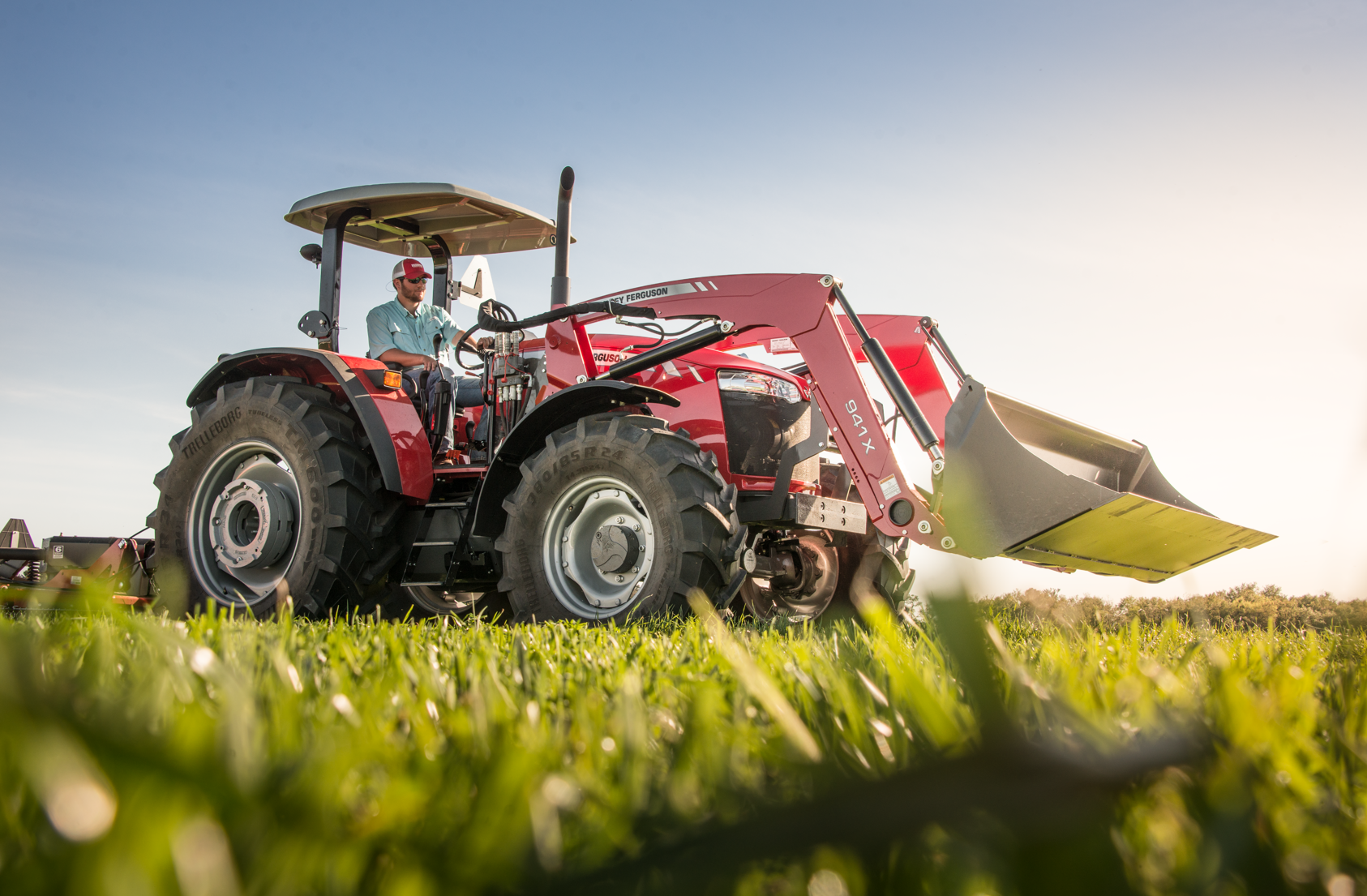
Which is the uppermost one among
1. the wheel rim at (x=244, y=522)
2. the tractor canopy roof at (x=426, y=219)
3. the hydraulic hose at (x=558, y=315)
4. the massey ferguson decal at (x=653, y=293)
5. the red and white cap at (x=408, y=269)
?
the tractor canopy roof at (x=426, y=219)

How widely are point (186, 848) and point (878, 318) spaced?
5.38 metres

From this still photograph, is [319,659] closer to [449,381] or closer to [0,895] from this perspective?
[0,895]

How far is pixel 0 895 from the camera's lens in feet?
1.46

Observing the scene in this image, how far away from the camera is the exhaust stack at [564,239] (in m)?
5.95

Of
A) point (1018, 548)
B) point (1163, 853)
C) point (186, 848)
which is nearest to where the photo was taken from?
point (186, 848)

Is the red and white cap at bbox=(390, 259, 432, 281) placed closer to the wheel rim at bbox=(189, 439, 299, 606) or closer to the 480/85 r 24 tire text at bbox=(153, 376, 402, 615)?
the 480/85 r 24 tire text at bbox=(153, 376, 402, 615)

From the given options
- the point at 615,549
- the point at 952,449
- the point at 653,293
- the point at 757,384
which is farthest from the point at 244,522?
the point at 952,449

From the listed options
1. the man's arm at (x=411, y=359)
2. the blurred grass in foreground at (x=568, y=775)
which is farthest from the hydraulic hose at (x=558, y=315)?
the blurred grass in foreground at (x=568, y=775)

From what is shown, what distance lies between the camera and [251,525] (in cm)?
552

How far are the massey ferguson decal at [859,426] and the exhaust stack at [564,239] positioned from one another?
2.36 meters

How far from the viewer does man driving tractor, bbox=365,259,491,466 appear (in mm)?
5719

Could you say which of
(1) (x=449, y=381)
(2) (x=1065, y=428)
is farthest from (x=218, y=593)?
(2) (x=1065, y=428)

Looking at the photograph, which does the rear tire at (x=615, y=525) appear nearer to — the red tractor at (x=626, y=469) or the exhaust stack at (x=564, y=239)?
the red tractor at (x=626, y=469)

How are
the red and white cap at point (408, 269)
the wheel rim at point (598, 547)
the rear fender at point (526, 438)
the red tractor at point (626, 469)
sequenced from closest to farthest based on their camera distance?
the red tractor at point (626, 469) → the wheel rim at point (598, 547) → the rear fender at point (526, 438) → the red and white cap at point (408, 269)
